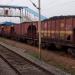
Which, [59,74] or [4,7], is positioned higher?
[4,7]

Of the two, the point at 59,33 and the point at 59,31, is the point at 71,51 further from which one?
the point at 59,31

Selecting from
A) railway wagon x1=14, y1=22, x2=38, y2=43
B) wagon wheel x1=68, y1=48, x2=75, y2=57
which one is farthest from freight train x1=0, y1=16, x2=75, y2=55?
railway wagon x1=14, y1=22, x2=38, y2=43

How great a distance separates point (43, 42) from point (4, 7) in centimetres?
6649

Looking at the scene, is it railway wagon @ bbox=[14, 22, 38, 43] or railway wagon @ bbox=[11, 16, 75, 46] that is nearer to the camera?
railway wagon @ bbox=[11, 16, 75, 46]

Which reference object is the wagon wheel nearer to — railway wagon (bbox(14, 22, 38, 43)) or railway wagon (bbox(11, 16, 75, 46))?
railway wagon (bbox(11, 16, 75, 46))

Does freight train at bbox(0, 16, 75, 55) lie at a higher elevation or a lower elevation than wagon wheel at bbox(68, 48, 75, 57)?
higher

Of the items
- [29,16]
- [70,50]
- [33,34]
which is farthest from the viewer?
[29,16]

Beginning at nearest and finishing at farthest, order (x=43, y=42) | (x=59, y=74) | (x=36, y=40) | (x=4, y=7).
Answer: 1. (x=59, y=74)
2. (x=43, y=42)
3. (x=36, y=40)
4. (x=4, y=7)

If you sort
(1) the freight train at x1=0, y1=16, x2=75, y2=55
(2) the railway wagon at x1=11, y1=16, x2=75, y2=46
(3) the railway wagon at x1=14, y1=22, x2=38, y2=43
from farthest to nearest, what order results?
(3) the railway wagon at x1=14, y1=22, x2=38, y2=43 → (2) the railway wagon at x1=11, y1=16, x2=75, y2=46 → (1) the freight train at x1=0, y1=16, x2=75, y2=55

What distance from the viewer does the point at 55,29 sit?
30.3 metres

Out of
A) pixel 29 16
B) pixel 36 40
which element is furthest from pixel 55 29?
pixel 29 16

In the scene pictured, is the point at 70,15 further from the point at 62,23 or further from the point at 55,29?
the point at 55,29

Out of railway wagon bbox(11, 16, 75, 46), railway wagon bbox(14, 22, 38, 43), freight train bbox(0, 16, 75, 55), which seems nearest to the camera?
freight train bbox(0, 16, 75, 55)

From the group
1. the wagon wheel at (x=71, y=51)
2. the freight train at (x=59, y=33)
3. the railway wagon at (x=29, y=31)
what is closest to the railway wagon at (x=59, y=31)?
the freight train at (x=59, y=33)
